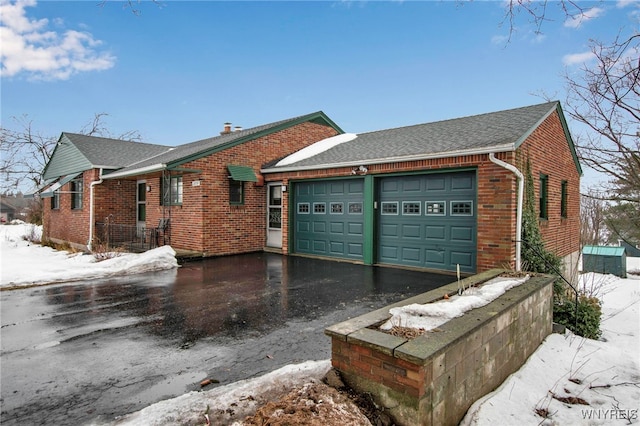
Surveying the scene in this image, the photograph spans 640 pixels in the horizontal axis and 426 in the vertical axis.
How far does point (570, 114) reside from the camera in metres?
13.1

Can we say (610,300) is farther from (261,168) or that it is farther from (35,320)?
(35,320)

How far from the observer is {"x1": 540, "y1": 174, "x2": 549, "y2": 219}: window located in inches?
366

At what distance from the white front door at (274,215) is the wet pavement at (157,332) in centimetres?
389

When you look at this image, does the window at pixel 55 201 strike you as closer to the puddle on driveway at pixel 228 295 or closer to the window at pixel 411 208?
the puddle on driveway at pixel 228 295

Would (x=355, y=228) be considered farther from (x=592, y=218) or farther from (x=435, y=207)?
(x=592, y=218)

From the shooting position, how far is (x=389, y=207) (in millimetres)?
9586

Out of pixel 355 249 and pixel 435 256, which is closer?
pixel 435 256

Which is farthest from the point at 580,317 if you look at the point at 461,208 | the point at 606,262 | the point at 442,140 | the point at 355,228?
the point at 606,262

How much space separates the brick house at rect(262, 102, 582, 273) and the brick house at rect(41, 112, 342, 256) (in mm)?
1192

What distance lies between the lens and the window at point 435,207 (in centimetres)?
860

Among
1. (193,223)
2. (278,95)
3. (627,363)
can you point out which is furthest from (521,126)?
(278,95)

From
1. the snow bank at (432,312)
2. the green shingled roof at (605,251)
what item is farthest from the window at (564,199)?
the green shingled roof at (605,251)

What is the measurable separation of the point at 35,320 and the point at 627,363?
26.5ft

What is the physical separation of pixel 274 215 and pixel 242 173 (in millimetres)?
1839
